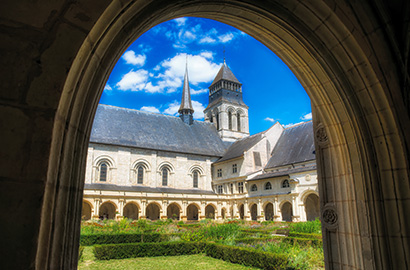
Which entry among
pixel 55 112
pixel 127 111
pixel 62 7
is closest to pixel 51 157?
pixel 55 112

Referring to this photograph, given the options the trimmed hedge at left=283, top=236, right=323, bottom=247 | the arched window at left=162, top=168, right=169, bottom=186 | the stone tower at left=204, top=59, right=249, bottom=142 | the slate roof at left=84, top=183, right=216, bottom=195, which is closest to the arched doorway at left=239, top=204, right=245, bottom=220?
the slate roof at left=84, top=183, right=216, bottom=195

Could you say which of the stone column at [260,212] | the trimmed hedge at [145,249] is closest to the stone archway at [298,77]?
the trimmed hedge at [145,249]

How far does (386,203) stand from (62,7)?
3022mm

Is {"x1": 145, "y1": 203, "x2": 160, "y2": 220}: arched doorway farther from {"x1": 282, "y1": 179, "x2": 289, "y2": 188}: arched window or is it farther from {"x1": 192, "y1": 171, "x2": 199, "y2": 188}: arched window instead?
{"x1": 282, "y1": 179, "x2": 289, "y2": 188}: arched window

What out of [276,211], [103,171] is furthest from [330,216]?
[103,171]

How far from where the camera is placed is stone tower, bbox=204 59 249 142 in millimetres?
40094

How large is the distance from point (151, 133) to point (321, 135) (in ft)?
95.3

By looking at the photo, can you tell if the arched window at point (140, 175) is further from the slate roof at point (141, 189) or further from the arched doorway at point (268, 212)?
the arched doorway at point (268, 212)

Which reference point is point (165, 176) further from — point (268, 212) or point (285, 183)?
point (285, 183)

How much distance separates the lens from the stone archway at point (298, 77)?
124 centimetres

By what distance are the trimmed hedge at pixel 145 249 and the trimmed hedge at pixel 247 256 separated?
68cm

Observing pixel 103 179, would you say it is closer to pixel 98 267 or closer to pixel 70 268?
pixel 98 267

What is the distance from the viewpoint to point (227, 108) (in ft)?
135

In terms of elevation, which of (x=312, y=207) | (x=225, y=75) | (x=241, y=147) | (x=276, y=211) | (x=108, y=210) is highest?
(x=225, y=75)
